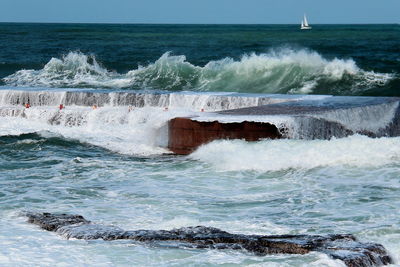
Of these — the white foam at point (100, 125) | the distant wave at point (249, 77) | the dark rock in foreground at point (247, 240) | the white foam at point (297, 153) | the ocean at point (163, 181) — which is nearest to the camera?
the dark rock in foreground at point (247, 240)

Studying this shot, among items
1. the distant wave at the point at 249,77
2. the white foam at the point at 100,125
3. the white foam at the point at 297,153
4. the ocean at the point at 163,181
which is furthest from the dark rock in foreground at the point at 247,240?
the distant wave at the point at 249,77

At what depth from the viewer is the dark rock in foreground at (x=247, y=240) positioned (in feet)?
21.0

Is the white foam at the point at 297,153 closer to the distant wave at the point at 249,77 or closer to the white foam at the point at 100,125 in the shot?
the white foam at the point at 100,125

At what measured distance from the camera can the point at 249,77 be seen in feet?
77.3

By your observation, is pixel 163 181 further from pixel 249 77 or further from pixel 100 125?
pixel 249 77

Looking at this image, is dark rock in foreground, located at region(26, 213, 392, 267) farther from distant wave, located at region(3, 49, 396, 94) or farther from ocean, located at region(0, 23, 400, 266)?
→ distant wave, located at region(3, 49, 396, 94)

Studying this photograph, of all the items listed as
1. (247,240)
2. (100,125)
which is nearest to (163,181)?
(247,240)

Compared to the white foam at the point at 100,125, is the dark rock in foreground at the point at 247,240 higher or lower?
lower

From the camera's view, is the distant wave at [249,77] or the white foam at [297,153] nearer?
the white foam at [297,153]

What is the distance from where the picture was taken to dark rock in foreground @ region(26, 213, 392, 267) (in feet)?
21.0

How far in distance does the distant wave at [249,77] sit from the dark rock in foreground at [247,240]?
48.3ft

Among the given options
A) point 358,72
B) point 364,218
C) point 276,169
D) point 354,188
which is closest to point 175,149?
point 276,169

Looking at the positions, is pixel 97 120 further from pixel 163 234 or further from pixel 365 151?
pixel 163 234

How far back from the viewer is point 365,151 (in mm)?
10945
